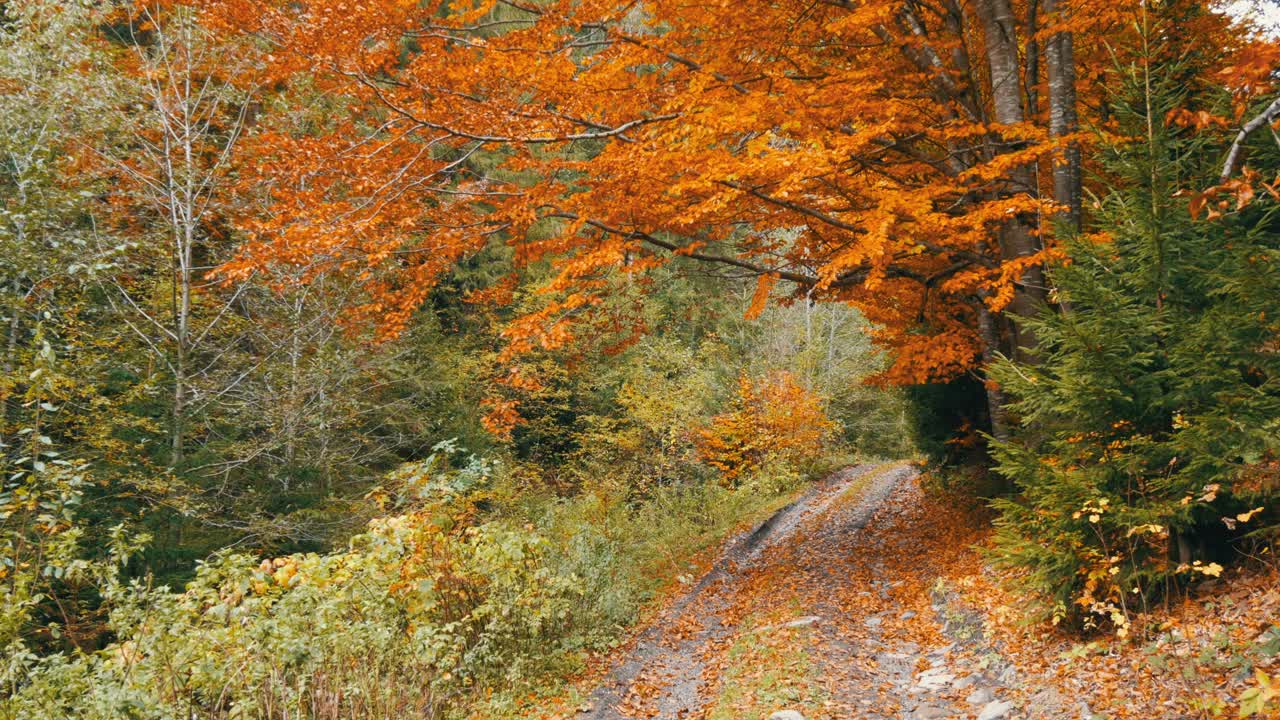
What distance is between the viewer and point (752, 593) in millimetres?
9391

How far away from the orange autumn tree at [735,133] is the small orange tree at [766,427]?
12.0 meters

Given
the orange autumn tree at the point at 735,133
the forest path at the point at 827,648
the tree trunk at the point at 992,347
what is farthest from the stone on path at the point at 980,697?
the tree trunk at the point at 992,347

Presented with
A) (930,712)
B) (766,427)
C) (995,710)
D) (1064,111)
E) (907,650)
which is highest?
(1064,111)

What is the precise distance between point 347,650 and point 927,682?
4.63 meters

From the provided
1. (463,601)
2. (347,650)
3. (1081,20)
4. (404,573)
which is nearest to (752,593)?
(463,601)

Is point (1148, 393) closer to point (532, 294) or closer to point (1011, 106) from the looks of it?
point (1011, 106)

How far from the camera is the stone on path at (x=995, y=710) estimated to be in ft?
14.4

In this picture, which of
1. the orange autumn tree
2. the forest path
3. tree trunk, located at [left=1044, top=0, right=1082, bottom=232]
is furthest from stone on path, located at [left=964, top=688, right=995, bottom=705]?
tree trunk, located at [left=1044, top=0, right=1082, bottom=232]

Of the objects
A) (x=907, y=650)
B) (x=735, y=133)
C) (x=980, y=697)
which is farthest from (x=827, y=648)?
(x=735, y=133)

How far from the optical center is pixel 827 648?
21.2 feet

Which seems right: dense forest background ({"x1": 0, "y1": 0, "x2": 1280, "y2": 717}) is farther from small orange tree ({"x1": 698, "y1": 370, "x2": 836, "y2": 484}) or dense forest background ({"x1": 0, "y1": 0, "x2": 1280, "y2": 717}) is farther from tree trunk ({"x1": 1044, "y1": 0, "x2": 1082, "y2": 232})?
small orange tree ({"x1": 698, "y1": 370, "x2": 836, "y2": 484})

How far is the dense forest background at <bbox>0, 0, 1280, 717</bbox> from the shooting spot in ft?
14.2

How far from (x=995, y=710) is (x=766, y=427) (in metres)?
17.5

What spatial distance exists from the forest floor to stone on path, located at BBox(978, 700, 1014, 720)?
0.01 meters
